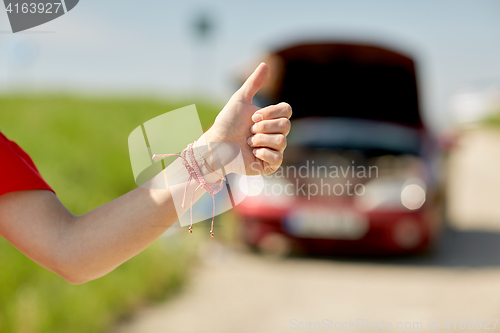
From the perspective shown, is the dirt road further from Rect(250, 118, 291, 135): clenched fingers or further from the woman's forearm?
Rect(250, 118, 291, 135): clenched fingers

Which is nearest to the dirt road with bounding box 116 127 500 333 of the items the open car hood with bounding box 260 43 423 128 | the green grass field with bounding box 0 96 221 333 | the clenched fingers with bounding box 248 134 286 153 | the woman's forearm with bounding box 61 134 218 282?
the green grass field with bounding box 0 96 221 333

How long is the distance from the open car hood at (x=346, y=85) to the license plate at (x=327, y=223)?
1.38m

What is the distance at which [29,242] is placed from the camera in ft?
3.92

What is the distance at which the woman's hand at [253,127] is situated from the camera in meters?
1.28

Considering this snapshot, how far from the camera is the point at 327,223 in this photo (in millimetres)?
4066

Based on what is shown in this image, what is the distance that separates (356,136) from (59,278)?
9.32 ft

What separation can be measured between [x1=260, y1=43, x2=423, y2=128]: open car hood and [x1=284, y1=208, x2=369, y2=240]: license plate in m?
1.38

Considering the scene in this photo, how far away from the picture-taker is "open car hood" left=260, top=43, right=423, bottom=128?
5152 mm

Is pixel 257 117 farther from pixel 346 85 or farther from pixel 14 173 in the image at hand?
pixel 346 85

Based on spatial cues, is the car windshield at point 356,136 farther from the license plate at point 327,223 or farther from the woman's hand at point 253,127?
the woman's hand at point 253,127

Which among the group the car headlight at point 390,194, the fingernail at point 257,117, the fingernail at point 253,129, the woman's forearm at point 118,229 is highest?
the fingernail at point 257,117

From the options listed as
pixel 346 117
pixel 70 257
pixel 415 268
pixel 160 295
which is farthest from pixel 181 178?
pixel 346 117

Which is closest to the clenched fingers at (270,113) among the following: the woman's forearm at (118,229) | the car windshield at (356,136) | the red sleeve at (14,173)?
the woman's forearm at (118,229)

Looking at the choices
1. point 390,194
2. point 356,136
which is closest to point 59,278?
point 390,194
